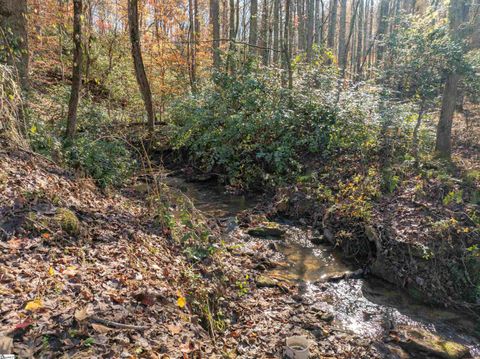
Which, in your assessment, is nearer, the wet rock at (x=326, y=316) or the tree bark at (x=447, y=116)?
the wet rock at (x=326, y=316)

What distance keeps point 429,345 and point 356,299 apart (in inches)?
49.0

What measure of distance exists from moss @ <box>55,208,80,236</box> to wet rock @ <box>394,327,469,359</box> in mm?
4303

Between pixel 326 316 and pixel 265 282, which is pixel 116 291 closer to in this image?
pixel 265 282

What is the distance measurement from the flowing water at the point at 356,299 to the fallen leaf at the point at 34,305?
365 centimetres

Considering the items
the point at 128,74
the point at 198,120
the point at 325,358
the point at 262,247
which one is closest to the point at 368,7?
the point at 128,74

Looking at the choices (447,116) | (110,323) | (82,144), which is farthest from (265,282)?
(447,116)

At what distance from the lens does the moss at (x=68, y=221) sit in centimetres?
422

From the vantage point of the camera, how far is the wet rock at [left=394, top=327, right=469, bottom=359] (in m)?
4.25

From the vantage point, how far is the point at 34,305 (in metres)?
2.85

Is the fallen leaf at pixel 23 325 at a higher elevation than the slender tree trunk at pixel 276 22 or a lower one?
lower

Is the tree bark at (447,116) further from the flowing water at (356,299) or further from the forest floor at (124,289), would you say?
the flowing water at (356,299)

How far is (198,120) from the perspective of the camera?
11.6 meters

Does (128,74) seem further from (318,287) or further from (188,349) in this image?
(188,349)

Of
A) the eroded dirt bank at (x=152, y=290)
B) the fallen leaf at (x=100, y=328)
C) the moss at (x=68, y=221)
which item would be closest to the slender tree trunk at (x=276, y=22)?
the eroded dirt bank at (x=152, y=290)
